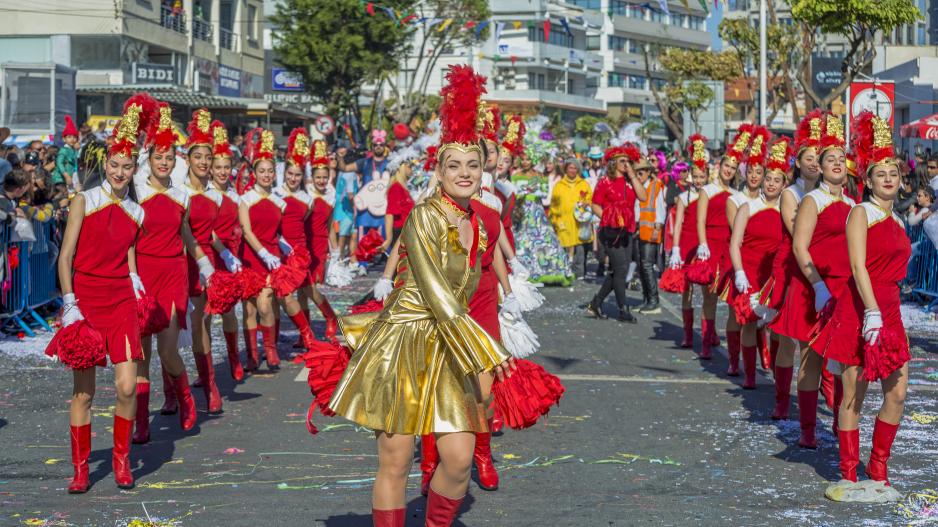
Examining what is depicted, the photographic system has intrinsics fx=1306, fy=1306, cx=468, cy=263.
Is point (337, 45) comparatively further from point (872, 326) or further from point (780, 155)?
point (872, 326)

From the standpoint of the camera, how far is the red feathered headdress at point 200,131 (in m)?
9.70

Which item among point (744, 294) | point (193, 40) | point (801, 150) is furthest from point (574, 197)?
point (193, 40)

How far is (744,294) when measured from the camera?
10164 mm

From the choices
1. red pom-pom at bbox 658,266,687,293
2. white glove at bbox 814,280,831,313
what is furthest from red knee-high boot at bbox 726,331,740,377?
white glove at bbox 814,280,831,313

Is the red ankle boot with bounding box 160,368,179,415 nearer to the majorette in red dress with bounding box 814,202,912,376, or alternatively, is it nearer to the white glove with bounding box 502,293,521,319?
the white glove with bounding box 502,293,521,319

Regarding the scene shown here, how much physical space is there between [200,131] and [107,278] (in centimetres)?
278

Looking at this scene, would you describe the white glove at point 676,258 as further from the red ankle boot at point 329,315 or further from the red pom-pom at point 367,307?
the red pom-pom at point 367,307

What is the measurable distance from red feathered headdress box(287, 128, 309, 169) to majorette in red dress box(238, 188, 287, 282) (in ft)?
2.28

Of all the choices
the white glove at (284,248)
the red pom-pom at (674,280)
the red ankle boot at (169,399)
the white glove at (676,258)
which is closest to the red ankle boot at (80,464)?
the red ankle boot at (169,399)

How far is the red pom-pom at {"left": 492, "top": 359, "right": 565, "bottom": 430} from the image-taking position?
16.9 ft

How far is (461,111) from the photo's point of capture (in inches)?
223

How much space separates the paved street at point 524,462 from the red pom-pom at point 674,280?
54.8 inches

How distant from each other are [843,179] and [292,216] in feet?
18.5

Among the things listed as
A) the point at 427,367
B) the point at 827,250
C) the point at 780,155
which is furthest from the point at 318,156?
the point at 427,367
